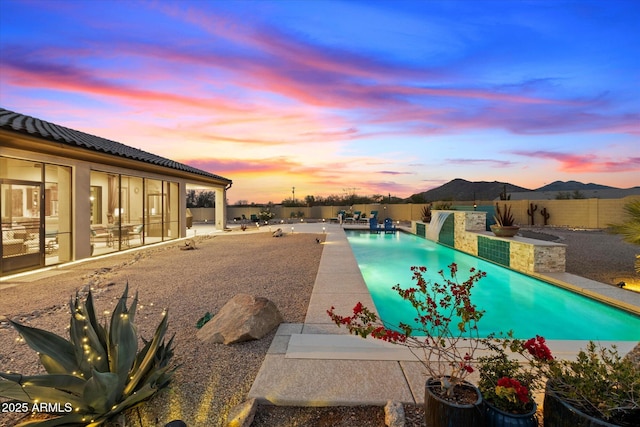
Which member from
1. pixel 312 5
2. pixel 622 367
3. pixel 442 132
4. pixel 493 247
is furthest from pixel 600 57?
pixel 622 367

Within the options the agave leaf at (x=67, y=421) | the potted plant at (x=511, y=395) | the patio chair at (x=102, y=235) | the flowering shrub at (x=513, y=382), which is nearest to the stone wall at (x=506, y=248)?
the flowering shrub at (x=513, y=382)

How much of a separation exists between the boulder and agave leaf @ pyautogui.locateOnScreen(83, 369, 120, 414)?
157cm

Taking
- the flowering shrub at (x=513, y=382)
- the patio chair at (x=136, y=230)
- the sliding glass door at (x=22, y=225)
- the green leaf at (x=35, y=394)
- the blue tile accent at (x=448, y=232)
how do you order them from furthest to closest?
the blue tile accent at (x=448, y=232), the patio chair at (x=136, y=230), the sliding glass door at (x=22, y=225), the green leaf at (x=35, y=394), the flowering shrub at (x=513, y=382)

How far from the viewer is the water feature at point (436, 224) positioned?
12.8 metres

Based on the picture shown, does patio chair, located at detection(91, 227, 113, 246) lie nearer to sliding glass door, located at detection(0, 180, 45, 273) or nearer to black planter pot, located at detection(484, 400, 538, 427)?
sliding glass door, located at detection(0, 180, 45, 273)

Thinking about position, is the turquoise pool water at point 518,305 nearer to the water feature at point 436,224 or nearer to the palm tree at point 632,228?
the palm tree at point 632,228

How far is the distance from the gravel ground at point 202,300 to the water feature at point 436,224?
13.5 ft

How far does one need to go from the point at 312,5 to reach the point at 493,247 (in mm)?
8492

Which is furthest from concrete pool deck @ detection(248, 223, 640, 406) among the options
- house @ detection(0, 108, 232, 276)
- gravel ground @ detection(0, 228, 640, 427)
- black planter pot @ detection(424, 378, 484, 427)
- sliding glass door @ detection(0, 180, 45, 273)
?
sliding glass door @ detection(0, 180, 45, 273)

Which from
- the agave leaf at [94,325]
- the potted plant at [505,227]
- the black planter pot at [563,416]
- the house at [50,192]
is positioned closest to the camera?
the black planter pot at [563,416]

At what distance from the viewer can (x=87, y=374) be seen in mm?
1940

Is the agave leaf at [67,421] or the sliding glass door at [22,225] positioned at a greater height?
the sliding glass door at [22,225]

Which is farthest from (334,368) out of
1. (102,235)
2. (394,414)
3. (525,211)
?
(525,211)

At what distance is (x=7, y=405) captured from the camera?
7.39 feet
